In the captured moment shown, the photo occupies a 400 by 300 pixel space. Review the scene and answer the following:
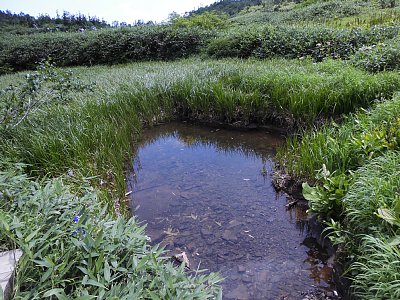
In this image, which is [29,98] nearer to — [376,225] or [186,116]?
[186,116]

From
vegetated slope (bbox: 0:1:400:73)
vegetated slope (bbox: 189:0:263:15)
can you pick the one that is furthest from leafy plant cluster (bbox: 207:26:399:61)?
vegetated slope (bbox: 189:0:263:15)

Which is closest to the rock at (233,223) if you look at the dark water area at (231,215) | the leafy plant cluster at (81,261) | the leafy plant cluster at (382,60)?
the dark water area at (231,215)

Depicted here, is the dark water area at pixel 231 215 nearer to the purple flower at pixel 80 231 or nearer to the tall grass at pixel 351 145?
the tall grass at pixel 351 145

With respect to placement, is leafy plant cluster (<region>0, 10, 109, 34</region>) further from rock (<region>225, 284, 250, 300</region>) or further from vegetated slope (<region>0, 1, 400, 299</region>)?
rock (<region>225, 284, 250, 300</region>)

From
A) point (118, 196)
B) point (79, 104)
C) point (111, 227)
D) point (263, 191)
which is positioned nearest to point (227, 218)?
point (263, 191)

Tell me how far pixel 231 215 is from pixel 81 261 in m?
A: 2.00

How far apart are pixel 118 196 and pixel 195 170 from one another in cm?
122

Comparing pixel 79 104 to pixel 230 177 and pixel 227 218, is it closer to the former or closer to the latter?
pixel 230 177

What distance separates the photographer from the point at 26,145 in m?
3.43

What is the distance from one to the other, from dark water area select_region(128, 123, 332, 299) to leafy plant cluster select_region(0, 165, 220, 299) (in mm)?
935

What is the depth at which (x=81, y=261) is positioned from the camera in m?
1.48

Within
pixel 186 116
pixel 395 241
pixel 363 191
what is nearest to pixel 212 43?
pixel 186 116

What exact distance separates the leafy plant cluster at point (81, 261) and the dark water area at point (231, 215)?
935 mm

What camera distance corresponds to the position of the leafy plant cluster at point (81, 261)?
1.38 meters
